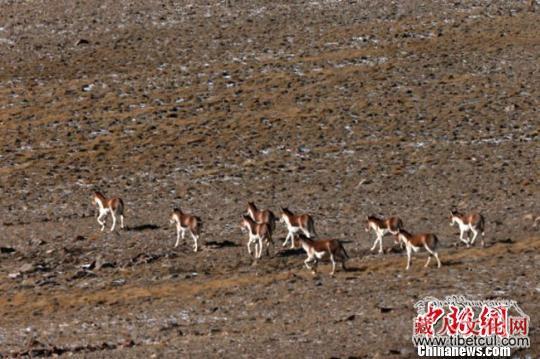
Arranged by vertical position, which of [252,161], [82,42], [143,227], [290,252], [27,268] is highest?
[82,42]

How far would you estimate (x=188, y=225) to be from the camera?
116 feet

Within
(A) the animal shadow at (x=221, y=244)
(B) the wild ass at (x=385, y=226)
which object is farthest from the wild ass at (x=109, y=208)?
(B) the wild ass at (x=385, y=226)

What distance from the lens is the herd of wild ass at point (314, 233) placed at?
30.8 meters

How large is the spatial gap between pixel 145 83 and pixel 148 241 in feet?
80.1

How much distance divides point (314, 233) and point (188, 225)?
12.3 feet

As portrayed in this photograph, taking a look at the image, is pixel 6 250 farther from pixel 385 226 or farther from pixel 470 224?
pixel 470 224

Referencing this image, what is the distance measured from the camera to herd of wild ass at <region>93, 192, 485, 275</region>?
101 feet

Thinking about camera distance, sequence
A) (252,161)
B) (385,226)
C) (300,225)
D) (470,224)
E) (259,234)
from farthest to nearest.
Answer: (252,161) → (300,225) → (385,226) → (470,224) → (259,234)

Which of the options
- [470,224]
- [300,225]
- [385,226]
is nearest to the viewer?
[470,224]

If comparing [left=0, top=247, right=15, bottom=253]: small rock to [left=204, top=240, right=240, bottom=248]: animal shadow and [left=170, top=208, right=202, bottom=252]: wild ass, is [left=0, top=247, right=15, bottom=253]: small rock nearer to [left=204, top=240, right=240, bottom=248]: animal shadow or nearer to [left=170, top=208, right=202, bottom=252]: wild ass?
[left=170, top=208, right=202, bottom=252]: wild ass

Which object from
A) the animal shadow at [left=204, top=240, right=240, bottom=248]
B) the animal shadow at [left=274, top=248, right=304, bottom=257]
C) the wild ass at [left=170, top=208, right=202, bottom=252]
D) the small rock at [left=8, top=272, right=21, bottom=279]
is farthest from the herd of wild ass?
the small rock at [left=8, top=272, right=21, bottom=279]

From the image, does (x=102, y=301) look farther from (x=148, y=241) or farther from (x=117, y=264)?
(x=148, y=241)

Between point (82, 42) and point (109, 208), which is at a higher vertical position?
point (82, 42)

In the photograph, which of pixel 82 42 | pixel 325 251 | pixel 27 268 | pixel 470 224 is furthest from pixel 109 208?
pixel 82 42
